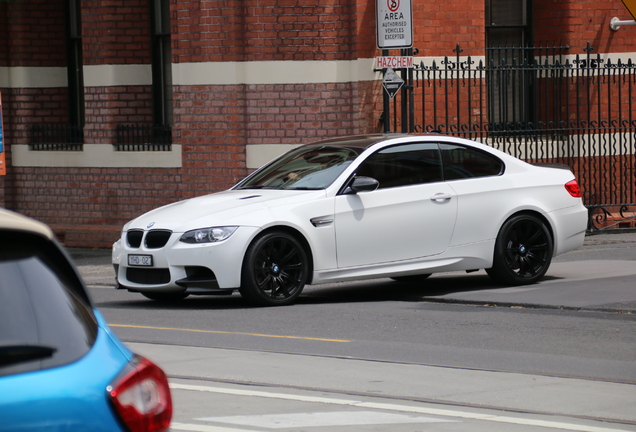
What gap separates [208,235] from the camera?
33.4ft

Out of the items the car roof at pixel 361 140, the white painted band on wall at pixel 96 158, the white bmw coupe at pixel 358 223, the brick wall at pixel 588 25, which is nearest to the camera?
the white bmw coupe at pixel 358 223

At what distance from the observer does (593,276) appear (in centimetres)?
1235

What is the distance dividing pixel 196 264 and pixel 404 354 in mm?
2742

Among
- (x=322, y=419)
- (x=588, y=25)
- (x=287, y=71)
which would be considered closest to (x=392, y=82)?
(x=287, y=71)

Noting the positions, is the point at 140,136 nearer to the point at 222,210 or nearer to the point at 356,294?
the point at 356,294

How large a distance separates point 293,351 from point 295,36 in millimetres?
9962

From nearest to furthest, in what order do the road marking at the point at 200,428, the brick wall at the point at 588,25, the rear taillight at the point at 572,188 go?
1. the road marking at the point at 200,428
2. the rear taillight at the point at 572,188
3. the brick wall at the point at 588,25

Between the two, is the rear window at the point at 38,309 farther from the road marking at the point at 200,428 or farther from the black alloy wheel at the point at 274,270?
the black alloy wheel at the point at 274,270

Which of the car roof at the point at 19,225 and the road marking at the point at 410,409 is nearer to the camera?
the car roof at the point at 19,225

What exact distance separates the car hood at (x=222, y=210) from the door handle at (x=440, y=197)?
1.19 metres

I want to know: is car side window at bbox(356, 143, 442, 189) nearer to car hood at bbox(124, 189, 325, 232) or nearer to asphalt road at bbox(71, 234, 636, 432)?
car hood at bbox(124, 189, 325, 232)

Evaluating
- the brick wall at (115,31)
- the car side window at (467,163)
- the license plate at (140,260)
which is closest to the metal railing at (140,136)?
the brick wall at (115,31)

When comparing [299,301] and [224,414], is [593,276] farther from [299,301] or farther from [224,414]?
[224,414]

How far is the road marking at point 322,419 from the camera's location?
5.88 metres
